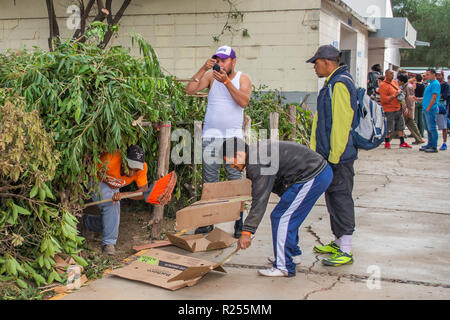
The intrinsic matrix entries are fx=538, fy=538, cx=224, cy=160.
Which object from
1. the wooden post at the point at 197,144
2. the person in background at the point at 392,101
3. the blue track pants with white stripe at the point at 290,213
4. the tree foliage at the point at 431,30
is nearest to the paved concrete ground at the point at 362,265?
the blue track pants with white stripe at the point at 290,213

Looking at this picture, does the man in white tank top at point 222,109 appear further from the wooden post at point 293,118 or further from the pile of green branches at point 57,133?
the wooden post at point 293,118

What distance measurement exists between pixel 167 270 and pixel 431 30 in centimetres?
4148

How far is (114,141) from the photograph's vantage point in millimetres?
4629

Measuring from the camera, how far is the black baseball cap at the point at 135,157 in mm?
4984

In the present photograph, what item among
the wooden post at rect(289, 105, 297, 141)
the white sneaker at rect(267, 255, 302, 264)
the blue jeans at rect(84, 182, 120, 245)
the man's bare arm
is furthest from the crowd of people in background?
the blue jeans at rect(84, 182, 120, 245)

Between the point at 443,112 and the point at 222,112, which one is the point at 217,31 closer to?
the point at 443,112

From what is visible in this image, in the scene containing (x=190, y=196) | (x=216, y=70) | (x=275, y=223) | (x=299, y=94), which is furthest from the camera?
(x=299, y=94)

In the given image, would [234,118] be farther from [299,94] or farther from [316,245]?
[299,94]

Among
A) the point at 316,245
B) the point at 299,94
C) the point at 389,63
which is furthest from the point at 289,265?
the point at 389,63

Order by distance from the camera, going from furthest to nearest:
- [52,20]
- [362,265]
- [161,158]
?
[52,20] → [161,158] → [362,265]

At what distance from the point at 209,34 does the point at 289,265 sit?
9.23 meters

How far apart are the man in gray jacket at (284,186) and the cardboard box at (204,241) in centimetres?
83

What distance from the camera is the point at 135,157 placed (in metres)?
4.98

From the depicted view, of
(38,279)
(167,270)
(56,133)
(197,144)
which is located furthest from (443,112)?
(38,279)
